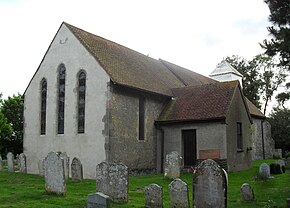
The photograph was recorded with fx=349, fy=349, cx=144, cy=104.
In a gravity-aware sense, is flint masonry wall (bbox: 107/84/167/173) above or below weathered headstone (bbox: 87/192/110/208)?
above

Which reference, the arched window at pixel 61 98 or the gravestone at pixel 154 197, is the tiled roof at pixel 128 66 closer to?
the arched window at pixel 61 98

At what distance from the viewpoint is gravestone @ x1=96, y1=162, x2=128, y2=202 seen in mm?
11523

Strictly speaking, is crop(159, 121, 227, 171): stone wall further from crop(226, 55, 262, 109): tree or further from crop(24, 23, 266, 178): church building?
crop(226, 55, 262, 109): tree

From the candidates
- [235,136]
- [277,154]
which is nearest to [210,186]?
[235,136]

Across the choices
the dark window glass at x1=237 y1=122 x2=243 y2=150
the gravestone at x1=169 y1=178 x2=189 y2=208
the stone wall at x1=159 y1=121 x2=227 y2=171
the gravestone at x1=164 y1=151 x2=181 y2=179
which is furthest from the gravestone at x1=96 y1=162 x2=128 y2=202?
the dark window glass at x1=237 y1=122 x2=243 y2=150

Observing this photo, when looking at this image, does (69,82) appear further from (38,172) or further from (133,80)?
(38,172)

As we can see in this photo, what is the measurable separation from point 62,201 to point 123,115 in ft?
30.8

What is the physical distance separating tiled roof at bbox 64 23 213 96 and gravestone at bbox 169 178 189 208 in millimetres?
10162

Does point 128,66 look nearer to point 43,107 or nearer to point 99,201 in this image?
point 43,107

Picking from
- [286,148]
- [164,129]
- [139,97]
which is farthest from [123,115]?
[286,148]

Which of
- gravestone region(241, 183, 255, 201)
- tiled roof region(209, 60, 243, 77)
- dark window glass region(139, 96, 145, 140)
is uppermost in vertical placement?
tiled roof region(209, 60, 243, 77)

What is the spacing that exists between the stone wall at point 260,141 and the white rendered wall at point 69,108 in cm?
1947

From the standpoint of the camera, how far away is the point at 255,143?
114ft

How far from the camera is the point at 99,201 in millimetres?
8789
